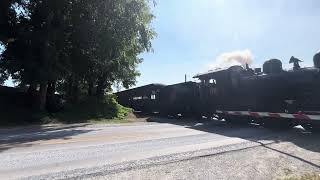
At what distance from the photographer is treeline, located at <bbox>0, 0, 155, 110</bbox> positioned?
26.8 m

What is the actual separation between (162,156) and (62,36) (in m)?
17.3

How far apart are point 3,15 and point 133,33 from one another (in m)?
8.27

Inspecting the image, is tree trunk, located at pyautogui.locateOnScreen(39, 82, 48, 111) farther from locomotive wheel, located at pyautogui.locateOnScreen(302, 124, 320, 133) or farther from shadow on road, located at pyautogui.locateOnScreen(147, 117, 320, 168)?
locomotive wheel, located at pyautogui.locateOnScreen(302, 124, 320, 133)

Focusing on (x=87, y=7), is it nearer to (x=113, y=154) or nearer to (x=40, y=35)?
(x=40, y=35)

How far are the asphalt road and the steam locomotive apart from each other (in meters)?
1.06

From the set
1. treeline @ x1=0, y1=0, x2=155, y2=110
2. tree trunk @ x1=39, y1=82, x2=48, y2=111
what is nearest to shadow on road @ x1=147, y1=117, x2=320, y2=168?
treeline @ x1=0, y1=0, x2=155, y2=110

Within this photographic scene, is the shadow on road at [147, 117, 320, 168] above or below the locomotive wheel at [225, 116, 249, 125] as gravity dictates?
below

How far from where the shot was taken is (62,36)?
27453 mm

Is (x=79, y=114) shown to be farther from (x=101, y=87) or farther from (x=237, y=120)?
(x=237, y=120)

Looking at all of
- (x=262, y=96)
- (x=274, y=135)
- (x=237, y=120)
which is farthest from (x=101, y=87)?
(x=274, y=135)

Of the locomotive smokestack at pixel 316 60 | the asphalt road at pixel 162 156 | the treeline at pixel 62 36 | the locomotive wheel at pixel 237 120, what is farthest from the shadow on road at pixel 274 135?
the treeline at pixel 62 36

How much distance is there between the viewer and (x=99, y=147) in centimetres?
1412

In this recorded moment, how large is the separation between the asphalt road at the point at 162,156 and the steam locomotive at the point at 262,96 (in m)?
1.06

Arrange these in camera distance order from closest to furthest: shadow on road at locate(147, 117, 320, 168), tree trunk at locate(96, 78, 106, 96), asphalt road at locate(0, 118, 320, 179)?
asphalt road at locate(0, 118, 320, 179) < shadow on road at locate(147, 117, 320, 168) < tree trunk at locate(96, 78, 106, 96)
